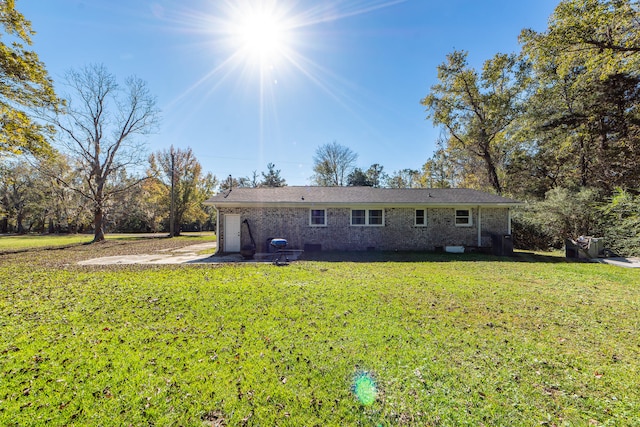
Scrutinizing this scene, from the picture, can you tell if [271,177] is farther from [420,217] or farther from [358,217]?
[420,217]

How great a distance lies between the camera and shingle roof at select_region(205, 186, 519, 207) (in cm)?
1295

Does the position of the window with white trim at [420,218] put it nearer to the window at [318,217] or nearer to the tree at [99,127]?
the window at [318,217]

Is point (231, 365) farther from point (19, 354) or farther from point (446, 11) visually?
point (446, 11)

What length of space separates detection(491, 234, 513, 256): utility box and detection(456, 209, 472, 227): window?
1351 millimetres

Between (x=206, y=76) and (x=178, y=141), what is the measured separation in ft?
53.3

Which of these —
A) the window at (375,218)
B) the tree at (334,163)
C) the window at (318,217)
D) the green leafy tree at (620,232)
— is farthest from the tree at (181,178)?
the green leafy tree at (620,232)

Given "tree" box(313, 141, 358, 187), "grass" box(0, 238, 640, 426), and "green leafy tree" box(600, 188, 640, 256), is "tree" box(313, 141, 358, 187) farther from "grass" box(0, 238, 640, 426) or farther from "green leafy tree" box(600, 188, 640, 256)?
"grass" box(0, 238, 640, 426)

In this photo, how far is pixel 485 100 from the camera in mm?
20328

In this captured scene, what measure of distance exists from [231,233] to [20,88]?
1053cm

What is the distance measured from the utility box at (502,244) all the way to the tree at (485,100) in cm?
892

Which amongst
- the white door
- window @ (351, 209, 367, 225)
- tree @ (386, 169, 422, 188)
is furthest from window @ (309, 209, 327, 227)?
tree @ (386, 169, 422, 188)

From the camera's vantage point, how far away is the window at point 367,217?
13.6 metres

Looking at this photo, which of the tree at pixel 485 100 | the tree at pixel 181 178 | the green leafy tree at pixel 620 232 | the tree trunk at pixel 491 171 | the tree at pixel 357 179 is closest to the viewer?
the green leafy tree at pixel 620 232

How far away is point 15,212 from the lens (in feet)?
117
